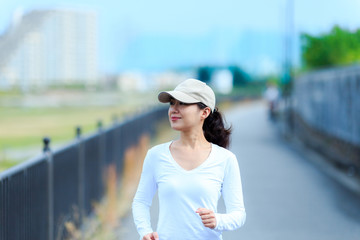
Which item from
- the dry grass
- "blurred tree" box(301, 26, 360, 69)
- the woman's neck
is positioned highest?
"blurred tree" box(301, 26, 360, 69)

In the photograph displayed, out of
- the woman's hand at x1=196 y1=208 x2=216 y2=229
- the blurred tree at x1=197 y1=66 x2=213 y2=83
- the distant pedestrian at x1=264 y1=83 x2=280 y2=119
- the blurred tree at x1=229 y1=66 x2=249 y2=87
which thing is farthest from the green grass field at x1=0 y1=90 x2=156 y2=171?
the blurred tree at x1=229 y1=66 x2=249 y2=87

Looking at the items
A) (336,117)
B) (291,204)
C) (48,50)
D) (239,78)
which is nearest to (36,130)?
(336,117)

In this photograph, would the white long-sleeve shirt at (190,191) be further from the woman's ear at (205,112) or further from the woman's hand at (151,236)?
the woman's ear at (205,112)

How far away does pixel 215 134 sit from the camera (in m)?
3.59

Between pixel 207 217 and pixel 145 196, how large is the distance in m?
0.39

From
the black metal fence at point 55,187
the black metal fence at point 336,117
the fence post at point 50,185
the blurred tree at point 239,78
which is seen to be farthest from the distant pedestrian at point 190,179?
the blurred tree at point 239,78

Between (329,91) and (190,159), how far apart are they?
1746cm

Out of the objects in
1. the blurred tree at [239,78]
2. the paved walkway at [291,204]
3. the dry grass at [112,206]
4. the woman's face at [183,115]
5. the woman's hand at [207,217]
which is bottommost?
the paved walkway at [291,204]

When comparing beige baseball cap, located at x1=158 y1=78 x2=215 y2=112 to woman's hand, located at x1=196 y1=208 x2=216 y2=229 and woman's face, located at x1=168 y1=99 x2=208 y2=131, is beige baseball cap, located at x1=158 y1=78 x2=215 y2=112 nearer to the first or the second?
woman's face, located at x1=168 y1=99 x2=208 y2=131

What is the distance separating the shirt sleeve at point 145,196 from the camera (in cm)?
334

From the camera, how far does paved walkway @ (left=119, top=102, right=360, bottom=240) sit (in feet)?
29.9

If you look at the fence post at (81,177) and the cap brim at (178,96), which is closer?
the cap brim at (178,96)

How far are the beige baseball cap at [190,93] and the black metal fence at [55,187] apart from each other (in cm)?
207

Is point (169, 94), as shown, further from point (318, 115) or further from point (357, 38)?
point (357, 38)
